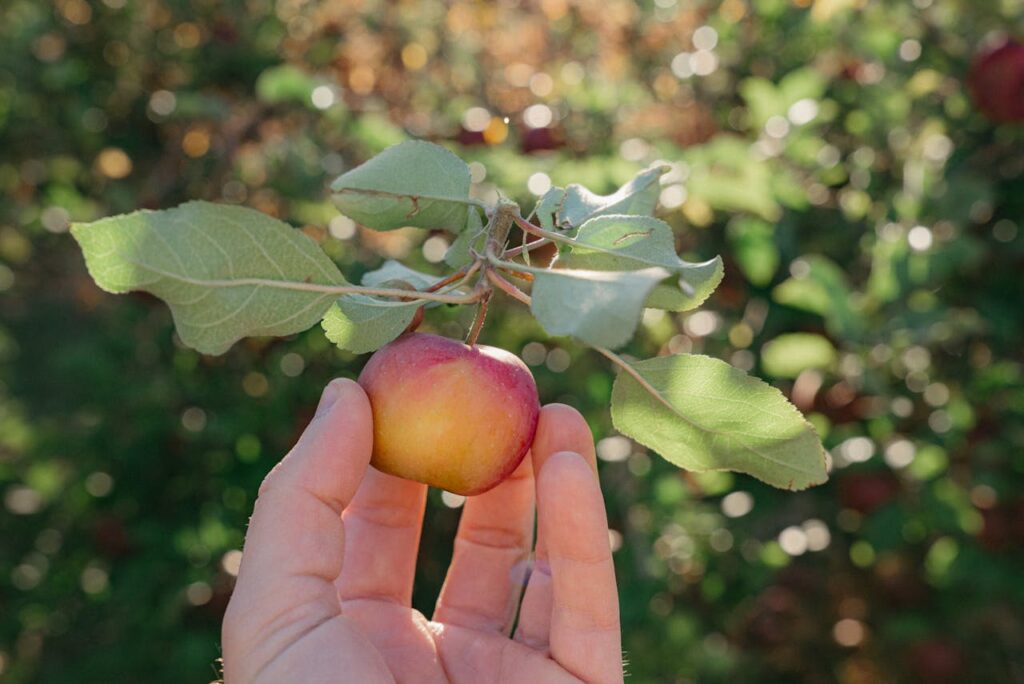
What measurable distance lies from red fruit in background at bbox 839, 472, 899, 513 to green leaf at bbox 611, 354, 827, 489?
1.00 meters

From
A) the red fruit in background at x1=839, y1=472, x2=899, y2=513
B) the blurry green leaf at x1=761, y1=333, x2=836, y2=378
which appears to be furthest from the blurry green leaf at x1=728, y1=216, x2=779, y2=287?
the red fruit in background at x1=839, y1=472, x2=899, y2=513

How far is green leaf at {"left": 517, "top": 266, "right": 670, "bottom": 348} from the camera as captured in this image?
62 cm

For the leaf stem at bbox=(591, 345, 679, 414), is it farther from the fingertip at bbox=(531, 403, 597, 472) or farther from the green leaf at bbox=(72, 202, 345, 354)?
the green leaf at bbox=(72, 202, 345, 354)

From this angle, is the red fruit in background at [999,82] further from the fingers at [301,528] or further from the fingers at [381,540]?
the fingers at [301,528]

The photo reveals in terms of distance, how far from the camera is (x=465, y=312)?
6.11 feet

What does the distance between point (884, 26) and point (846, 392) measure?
79cm

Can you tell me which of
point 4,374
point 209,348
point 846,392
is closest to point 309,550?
point 209,348

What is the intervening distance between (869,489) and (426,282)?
1.16 meters

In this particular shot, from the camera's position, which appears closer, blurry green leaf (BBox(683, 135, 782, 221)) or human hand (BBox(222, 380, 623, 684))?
human hand (BBox(222, 380, 623, 684))

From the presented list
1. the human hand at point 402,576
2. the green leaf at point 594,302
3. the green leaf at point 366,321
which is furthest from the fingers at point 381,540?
the green leaf at point 594,302

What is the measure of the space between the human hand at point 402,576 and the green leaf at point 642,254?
7.2 inches

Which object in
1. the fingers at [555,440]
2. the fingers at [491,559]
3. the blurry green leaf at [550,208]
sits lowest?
the fingers at [491,559]

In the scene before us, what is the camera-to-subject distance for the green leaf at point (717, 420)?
2.73ft

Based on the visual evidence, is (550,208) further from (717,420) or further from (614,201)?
(717,420)
